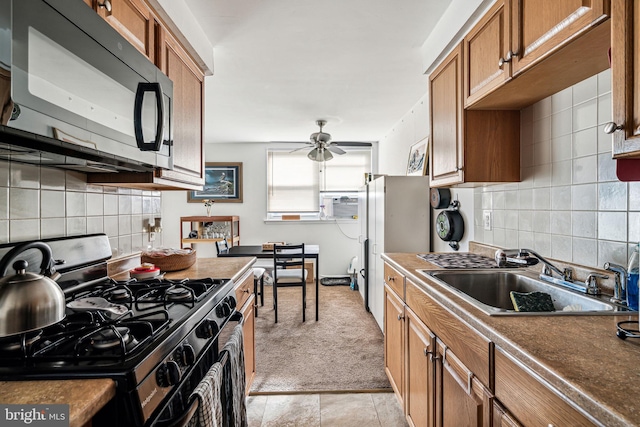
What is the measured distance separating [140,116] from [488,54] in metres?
1.53

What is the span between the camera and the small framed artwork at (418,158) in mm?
3180

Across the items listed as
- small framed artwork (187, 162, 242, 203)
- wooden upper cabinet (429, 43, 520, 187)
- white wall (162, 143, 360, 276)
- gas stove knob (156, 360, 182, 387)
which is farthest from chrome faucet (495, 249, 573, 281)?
small framed artwork (187, 162, 242, 203)

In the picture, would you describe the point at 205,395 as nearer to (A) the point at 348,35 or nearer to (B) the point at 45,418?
(B) the point at 45,418

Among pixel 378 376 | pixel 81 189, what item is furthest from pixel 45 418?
pixel 378 376

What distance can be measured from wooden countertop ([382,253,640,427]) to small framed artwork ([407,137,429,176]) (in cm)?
223

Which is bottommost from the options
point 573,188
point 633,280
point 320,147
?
point 633,280

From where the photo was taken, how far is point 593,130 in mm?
1360

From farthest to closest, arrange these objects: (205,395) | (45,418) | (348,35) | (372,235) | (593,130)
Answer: (372,235)
(348,35)
(593,130)
(205,395)
(45,418)

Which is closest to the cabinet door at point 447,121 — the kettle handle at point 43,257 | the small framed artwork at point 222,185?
the kettle handle at point 43,257

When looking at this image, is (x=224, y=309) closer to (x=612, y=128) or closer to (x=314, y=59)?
(x=612, y=128)

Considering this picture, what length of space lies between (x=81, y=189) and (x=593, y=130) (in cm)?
224

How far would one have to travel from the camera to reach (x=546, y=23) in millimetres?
1146

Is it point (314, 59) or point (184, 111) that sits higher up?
point (314, 59)

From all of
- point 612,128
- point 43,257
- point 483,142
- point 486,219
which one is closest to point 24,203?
point 43,257
